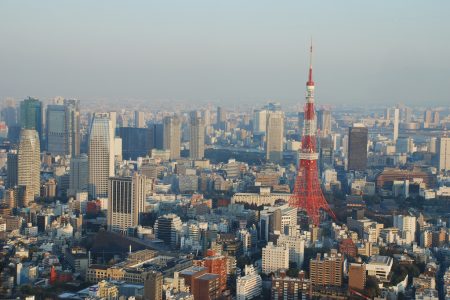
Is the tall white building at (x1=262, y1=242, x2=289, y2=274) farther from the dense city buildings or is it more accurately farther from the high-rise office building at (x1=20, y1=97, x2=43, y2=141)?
the high-rise office building at (x1=20, y1=97, x2=43, y2=141)

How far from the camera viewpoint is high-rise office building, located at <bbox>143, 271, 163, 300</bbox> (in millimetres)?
7037

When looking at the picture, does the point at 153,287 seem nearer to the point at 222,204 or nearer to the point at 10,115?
the point at 222,204

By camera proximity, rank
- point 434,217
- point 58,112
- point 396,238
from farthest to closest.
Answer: point 58,112 < point 434,217 < point 396,238

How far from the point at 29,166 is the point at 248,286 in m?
7.23

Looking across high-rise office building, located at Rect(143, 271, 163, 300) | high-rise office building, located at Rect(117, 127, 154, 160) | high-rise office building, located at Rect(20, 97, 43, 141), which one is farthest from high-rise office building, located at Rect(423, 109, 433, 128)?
high-rise office building, located at Rect(143, 271, 163, 300)

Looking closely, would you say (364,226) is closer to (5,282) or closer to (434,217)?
(434,217)

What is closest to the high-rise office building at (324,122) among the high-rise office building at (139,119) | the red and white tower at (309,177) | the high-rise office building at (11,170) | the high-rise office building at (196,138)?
the high-rise office building at (196,138)

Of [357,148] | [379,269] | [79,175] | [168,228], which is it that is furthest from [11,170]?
[379,269]

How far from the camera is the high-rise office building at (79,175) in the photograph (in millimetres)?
14023

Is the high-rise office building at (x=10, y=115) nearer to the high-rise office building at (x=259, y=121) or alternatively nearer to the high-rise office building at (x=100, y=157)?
the high-rise office building at (x=100, y=157)

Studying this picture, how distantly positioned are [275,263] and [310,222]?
2285mm

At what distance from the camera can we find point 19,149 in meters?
14.1

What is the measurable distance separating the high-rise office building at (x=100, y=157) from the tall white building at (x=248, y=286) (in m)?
5.99

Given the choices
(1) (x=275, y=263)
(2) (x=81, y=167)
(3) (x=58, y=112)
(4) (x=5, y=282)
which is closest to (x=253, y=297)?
(1) (x=275, y=263)
